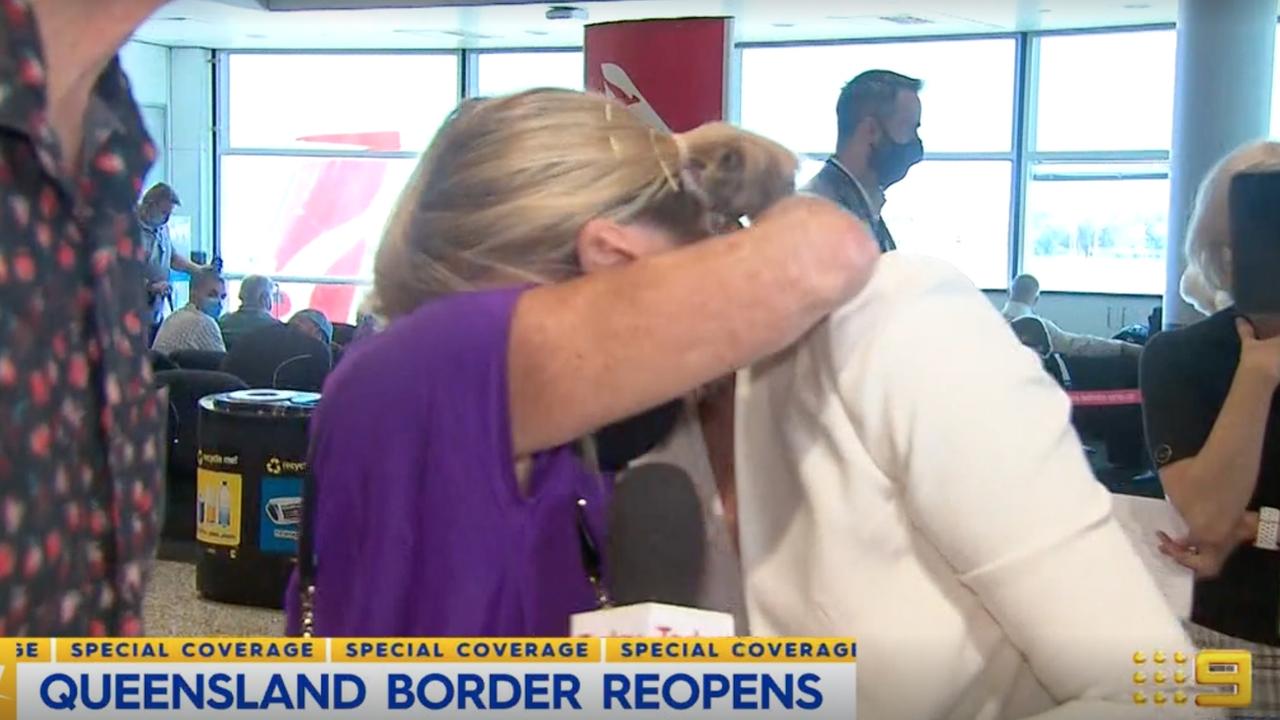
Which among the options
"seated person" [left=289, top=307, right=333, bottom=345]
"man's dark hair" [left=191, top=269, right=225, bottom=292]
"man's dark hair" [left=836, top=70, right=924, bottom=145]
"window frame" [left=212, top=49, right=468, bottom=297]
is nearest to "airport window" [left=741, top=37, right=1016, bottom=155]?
"window frame" [left=212, top=49, right=468, bottom=297]

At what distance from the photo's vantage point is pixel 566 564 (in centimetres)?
90

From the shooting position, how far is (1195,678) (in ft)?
2.91

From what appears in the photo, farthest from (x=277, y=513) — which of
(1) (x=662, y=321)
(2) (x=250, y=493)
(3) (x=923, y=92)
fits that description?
(3) (x=923, y=92)

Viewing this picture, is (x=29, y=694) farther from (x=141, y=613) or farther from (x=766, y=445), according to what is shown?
(x=766, y=445)

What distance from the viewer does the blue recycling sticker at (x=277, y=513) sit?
3695 millimetres

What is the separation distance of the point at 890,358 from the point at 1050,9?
7.84 metres

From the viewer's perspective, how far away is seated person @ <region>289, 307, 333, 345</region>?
456 cm

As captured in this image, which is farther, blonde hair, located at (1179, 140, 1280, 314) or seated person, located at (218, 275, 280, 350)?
seated person, located at (218, 275, 280, 350)

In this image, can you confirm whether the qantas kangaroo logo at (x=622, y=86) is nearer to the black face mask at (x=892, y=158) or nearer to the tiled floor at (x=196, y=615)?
the black face mask at (x=892, y=158)

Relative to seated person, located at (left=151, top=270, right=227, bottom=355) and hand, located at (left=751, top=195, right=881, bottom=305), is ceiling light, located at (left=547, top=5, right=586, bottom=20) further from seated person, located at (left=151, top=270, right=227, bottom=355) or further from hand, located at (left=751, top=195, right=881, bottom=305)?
hand, located at (left=751, top=195, right=881, bottom=305)

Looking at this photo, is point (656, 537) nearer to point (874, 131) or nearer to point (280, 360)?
point (874, 131)

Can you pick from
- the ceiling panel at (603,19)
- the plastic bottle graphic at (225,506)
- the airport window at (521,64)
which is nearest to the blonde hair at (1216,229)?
the plastic bottle graphic at (225,506)

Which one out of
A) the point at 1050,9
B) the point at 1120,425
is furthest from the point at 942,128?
the point at 1120,425

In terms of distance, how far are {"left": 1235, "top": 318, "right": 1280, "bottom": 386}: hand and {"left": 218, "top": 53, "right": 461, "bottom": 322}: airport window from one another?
9.49 meters
